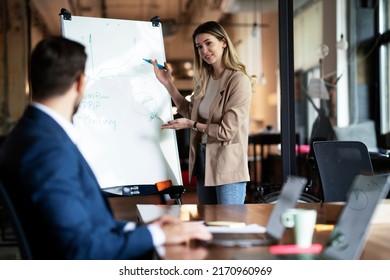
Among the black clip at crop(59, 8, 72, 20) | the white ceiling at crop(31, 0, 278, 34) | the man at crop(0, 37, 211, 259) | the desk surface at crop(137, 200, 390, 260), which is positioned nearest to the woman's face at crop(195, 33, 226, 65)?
the black clip at crop(59, 8, 72, 20)

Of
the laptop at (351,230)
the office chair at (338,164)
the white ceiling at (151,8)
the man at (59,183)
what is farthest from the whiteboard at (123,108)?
the white ceiling at (151,8)

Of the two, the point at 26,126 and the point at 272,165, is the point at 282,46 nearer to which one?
the point at 26,126

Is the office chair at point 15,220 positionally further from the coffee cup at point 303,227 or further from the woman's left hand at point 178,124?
the woman's left hand at point 178,124

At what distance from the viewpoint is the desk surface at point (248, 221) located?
1392mm

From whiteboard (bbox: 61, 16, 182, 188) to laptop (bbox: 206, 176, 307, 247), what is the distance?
145 centimetres

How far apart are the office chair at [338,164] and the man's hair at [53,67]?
1.91 m

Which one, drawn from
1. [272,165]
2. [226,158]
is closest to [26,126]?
[226,158]

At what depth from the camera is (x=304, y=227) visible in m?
1.43

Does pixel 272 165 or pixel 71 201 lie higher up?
pixel 71 201

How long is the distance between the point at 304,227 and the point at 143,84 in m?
1.81

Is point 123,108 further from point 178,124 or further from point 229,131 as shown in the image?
point 229,131

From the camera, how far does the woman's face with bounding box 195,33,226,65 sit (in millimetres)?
2775

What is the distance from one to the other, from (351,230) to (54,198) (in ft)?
2.21

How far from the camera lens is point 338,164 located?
313cm
